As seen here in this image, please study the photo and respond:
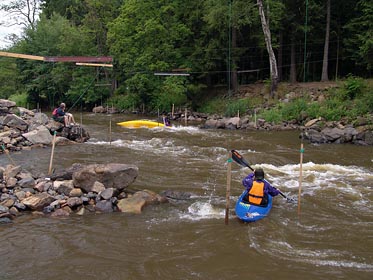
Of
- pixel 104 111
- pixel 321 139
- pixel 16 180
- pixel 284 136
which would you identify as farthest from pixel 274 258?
pixel 104 111

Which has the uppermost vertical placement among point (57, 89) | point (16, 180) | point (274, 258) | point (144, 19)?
point (144, 19)

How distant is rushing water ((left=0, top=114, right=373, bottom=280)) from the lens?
5.20 meters

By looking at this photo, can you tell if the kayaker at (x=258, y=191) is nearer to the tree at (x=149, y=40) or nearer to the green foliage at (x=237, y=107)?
the green foliage at (x=237, y=107)

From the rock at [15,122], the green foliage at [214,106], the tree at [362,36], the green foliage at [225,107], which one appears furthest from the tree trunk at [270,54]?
the rock at [15,122]

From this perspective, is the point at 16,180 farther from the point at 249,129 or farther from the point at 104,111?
the point at 104,111

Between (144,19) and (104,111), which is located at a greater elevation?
(144,19)

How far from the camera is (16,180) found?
8203mm

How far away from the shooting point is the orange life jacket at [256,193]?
722cm

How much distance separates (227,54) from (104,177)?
2034 cm

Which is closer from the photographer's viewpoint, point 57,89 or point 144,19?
point 144,19

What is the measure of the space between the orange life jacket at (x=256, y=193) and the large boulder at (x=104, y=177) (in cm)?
284

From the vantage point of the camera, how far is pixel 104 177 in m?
8.16

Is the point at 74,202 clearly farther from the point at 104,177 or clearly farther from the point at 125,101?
the point at 125,101

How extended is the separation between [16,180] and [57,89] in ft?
108
